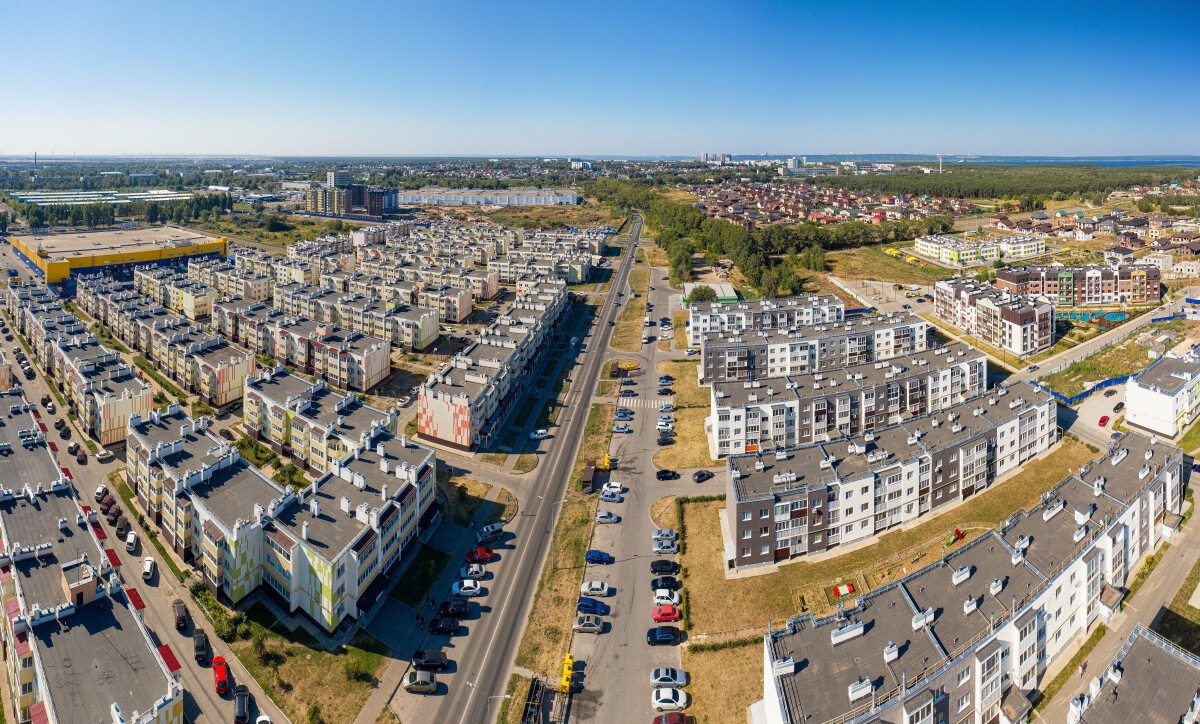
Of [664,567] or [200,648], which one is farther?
[664,567]

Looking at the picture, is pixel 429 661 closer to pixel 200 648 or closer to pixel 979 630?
pixel 200 648

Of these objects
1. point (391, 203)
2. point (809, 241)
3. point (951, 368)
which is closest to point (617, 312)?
point (951, 368)

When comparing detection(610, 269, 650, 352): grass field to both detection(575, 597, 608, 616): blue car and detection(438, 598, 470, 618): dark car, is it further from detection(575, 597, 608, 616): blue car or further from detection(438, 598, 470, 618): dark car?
detection(438, 598, 470, 618): dark car

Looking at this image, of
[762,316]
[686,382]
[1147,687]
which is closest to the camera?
[1147,687]

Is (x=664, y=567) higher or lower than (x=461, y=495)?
lower

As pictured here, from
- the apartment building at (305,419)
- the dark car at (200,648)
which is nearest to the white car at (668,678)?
the dark car at (200,648)

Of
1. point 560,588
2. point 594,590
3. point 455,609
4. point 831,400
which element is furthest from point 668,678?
point 831,400

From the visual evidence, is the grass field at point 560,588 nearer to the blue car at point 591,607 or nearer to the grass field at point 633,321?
the blue car at point 591,607
